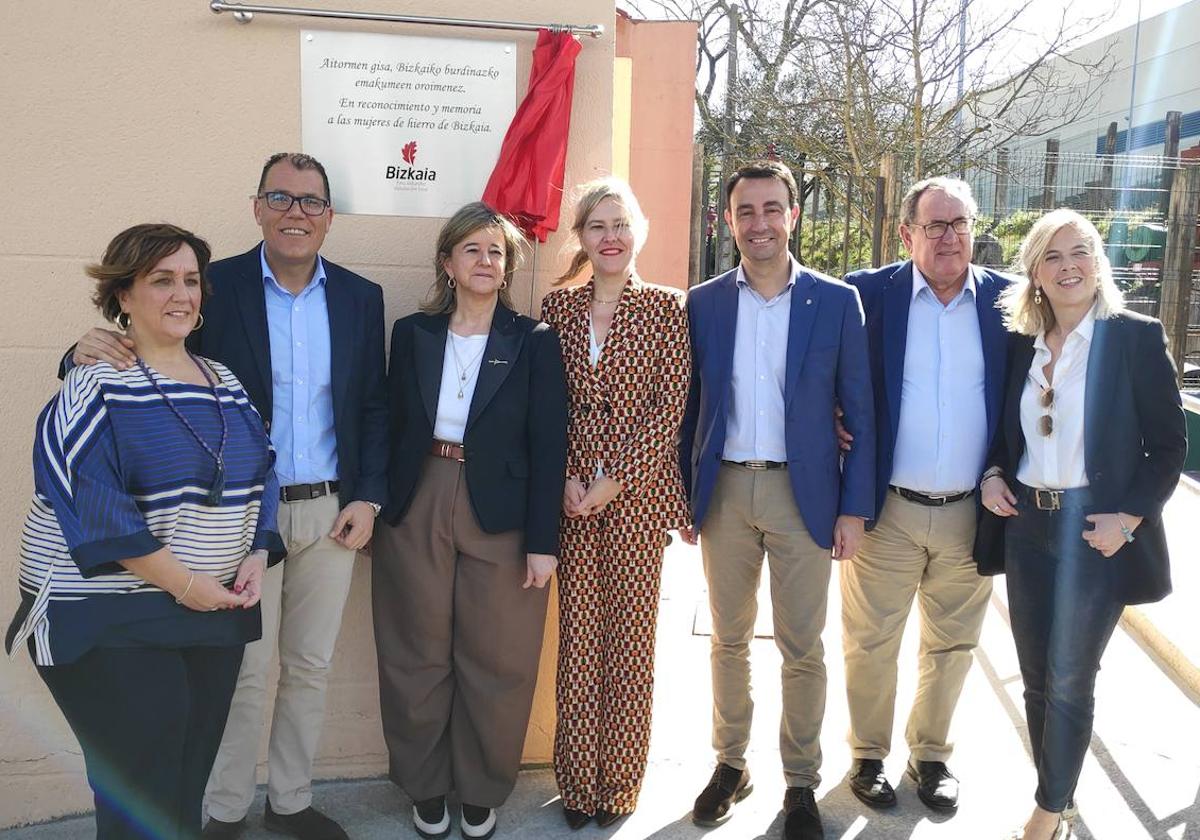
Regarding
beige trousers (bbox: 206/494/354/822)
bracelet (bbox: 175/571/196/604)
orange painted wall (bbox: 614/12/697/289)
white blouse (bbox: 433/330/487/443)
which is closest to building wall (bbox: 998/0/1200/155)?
orange painted wall (bbox: 614/12/697/289)

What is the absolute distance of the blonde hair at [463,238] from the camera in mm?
2893

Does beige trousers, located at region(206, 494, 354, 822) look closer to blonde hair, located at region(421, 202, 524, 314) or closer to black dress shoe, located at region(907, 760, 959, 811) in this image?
blonde hair, located at region(421, 202, 524, 314)

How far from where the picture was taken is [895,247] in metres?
8.36

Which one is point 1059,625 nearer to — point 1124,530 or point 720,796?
point 1124,530

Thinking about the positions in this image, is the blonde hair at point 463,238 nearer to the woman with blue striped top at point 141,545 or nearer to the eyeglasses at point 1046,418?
the woman with blue striped top at point 141,545

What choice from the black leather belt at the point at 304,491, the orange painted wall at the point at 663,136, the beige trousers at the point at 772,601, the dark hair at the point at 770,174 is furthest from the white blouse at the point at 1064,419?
the orange painted wall at the point at 663,136

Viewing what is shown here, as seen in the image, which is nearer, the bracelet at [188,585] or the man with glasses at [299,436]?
the bracelet at [188,585]

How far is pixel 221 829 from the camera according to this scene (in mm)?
3021

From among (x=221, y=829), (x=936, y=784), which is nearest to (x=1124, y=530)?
(x=936, y=784)

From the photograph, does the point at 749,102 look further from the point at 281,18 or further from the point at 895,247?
the point at 281,18

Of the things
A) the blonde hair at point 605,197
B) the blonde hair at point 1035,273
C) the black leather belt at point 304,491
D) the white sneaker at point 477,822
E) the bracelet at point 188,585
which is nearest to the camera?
the bracelet at point 188,585

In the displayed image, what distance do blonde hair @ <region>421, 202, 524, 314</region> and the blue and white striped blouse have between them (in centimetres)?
84

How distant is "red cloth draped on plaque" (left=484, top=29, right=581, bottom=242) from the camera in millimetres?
3178

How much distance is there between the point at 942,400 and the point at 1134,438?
1.83 feet
